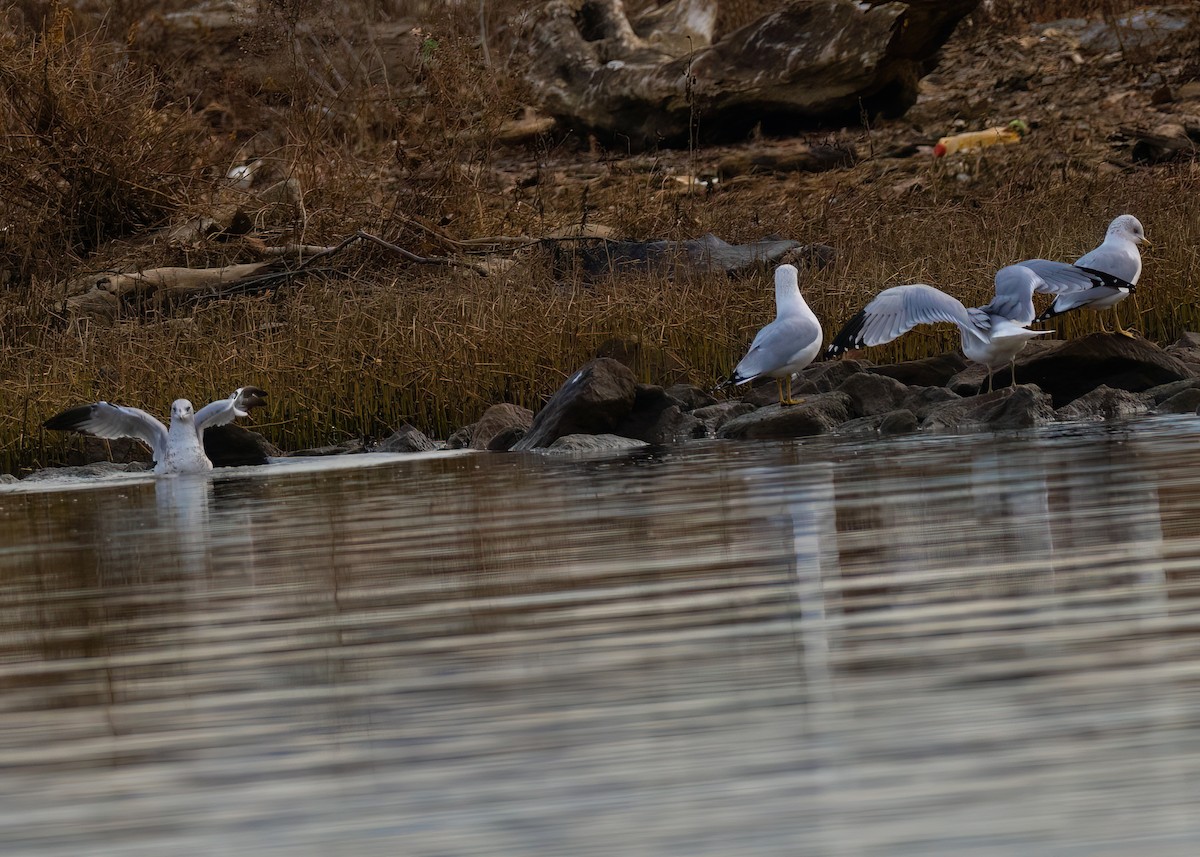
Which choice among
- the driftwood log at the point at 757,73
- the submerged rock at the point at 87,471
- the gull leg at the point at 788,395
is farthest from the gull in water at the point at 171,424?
the driftwood log at the point at 757,73

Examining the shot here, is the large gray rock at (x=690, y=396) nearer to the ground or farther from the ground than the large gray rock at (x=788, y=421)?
farther from the ground

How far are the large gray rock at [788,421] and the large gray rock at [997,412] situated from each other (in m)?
0.67

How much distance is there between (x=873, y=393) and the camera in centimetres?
1177

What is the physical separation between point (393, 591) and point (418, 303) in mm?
9186

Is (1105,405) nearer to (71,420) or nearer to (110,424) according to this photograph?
(110,424)

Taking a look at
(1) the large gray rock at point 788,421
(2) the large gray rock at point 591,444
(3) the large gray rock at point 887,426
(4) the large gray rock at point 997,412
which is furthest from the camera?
(1) the large gray rock at point 788,421

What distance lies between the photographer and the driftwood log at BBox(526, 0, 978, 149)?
75.9ft

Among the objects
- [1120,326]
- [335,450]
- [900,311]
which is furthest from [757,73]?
[900,311]

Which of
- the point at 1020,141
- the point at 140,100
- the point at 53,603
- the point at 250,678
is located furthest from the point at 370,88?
the point at 250,678

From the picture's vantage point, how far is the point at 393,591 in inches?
182

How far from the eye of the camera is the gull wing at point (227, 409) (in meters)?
11.3

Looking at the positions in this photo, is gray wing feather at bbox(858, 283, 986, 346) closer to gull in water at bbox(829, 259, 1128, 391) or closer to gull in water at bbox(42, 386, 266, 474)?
gull in water at bbox(829, 259, 1128, 391)

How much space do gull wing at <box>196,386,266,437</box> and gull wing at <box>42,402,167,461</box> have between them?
24 centimetres

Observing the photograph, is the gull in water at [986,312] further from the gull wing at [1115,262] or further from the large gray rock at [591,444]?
the large gray rock at [591,444]
